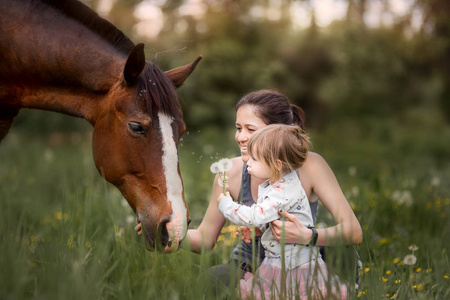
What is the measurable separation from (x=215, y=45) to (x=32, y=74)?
9344 millimetres

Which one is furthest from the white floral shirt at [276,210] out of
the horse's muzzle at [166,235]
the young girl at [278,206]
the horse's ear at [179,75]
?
the horse's ear at [179,75]

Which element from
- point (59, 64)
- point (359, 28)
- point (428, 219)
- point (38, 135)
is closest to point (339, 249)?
point (59, 64)

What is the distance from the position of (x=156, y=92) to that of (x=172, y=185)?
0.54 meters

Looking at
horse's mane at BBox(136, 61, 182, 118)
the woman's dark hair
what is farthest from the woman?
horse's mane at BBox(136, 61, 182, 118)

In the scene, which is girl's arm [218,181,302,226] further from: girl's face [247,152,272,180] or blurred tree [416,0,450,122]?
blurred tree [416,0,450,122]

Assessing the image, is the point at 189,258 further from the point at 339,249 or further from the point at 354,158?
the point at 354,158

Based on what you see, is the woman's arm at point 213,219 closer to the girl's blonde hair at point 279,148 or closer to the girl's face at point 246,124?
the girl's face at point 246,124

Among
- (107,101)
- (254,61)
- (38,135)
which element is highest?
(254,61)

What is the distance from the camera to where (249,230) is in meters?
2.37

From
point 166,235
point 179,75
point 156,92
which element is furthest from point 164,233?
point 179,75

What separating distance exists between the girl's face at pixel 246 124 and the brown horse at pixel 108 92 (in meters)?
0.36

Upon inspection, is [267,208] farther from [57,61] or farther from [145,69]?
[57,61]

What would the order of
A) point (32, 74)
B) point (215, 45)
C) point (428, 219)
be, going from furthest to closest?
point (215, 45) → point (428, 219) → point (32, 74)

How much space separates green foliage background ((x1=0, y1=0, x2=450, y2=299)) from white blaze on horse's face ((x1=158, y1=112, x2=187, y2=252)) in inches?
7.0
